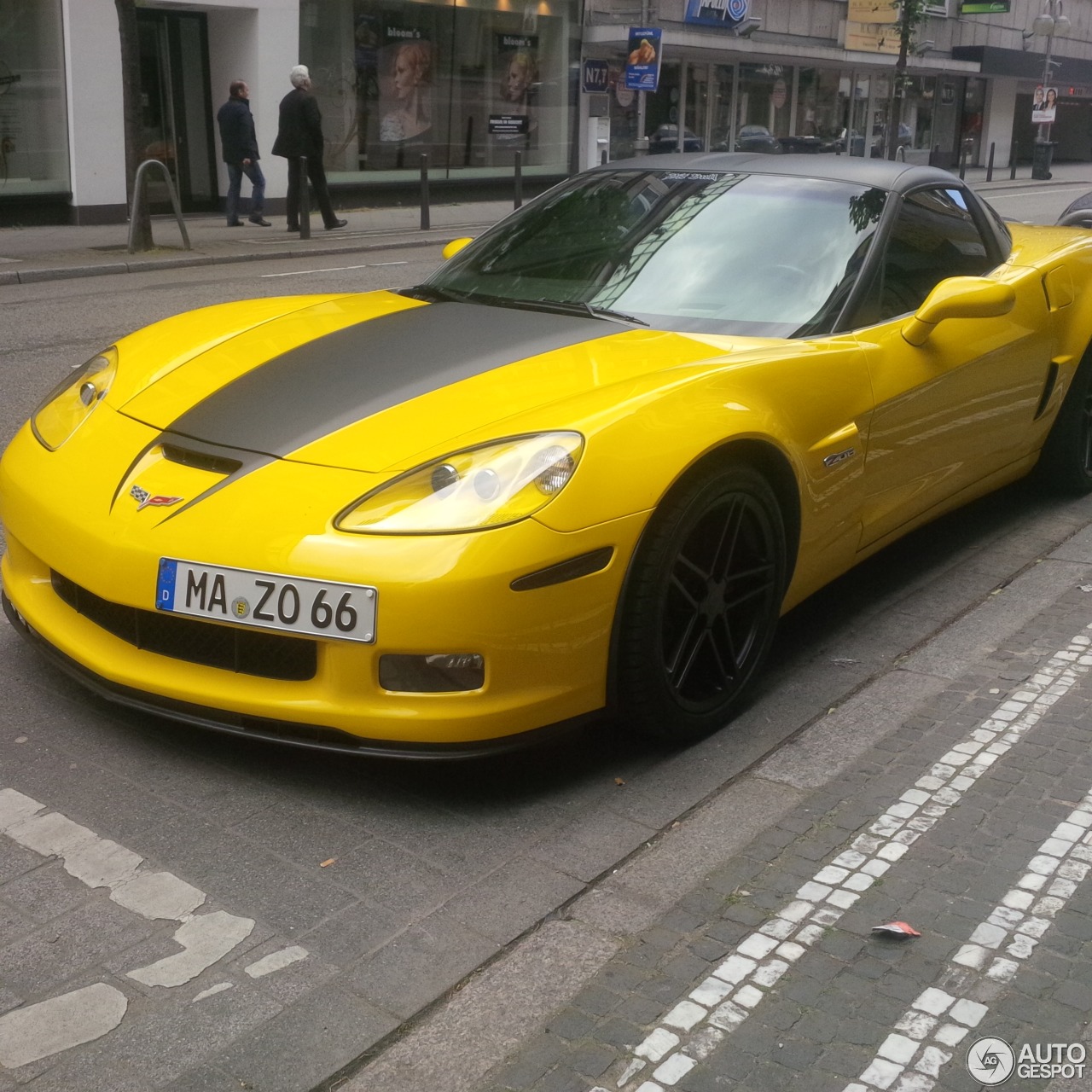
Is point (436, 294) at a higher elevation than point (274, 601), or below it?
higher

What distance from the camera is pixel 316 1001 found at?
7.62 feet

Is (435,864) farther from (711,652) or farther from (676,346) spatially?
(676,346)

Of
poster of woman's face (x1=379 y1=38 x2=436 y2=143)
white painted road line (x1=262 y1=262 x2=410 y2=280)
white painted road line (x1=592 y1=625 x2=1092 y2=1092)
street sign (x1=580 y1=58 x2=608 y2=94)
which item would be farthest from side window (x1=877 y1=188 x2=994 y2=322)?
street sign (x1=580 y1=58 x2=608 y2=94)

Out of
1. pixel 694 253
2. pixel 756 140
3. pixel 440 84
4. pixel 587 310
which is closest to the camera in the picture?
pixel 587 310

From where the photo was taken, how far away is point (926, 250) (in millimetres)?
4414

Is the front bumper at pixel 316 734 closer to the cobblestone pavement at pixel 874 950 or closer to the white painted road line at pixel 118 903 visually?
the white painted road line at pixel 118 903

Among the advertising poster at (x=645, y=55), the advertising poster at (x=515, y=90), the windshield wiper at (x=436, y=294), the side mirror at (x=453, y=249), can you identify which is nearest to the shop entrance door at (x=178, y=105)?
the advertising poster at (x=515, y=90)

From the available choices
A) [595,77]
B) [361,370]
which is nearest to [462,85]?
[595,77]

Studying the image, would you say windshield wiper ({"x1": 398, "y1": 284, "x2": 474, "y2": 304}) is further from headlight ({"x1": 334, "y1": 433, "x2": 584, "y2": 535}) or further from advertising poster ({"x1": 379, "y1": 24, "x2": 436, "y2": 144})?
advertising poster ({"x1": 379, "y1": 24, "x2": 436, "y2": 144})

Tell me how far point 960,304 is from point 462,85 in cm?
2117

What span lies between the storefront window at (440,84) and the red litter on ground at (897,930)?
20166 millimetres

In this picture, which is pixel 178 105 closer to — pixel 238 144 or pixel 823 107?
pixel 238 144

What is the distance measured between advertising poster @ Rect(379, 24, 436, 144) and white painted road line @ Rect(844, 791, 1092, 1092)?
A: 2100 centimetres

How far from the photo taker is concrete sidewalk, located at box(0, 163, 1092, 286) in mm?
13542
